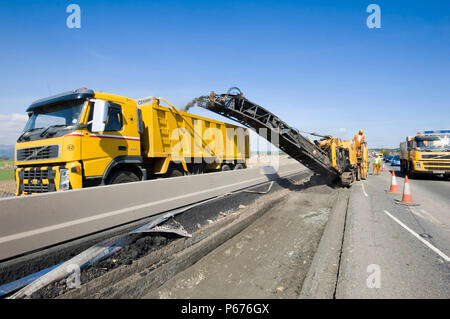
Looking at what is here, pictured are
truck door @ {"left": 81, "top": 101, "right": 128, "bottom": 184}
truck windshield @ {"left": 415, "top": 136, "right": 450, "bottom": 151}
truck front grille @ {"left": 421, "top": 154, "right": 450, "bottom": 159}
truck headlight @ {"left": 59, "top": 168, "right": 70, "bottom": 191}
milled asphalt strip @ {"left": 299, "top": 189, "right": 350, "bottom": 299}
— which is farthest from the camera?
truck windshield @ {"left": 415, "top": 136, "right": 450, "bottom": 151}

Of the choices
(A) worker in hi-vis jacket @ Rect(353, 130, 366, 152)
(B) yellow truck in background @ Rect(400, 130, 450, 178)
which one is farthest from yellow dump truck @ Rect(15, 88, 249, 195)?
(B) yellow truck in background @ Rect(400, 130, 450, 178)

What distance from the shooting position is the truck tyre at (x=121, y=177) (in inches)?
209

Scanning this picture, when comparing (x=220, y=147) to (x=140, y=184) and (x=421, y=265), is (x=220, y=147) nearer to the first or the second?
(x=140, y=184)

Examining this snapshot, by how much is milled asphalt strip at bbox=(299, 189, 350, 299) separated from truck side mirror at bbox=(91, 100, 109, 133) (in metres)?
4.62

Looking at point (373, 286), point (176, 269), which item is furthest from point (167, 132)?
point (373, 286)

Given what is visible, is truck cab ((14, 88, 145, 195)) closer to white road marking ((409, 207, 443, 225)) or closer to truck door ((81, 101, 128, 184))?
truck door ((81, 101, 128, 184))

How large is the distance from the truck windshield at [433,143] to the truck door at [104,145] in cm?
1638

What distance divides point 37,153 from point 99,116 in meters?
1.39

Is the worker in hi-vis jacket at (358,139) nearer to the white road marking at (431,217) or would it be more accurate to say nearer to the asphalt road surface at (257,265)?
the white road marking at (431,217)

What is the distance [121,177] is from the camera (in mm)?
5508

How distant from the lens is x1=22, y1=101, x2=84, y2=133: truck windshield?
16.7 ft

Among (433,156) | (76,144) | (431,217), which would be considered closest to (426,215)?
(431,217)

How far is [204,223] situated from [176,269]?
1.73 meters
